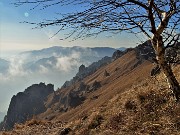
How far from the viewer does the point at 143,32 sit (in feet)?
25.3

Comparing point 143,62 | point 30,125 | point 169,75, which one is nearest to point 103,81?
point 143,62

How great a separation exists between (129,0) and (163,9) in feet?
4.72

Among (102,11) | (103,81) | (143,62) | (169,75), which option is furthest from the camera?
(103,81)

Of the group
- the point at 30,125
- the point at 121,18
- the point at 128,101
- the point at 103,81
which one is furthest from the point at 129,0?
the point at 103,81

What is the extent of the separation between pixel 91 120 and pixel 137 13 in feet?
20.8

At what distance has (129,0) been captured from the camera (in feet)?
20.8

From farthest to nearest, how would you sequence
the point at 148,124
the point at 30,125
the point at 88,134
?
the point at 30,125, the point at 88,134, the point at 148,124

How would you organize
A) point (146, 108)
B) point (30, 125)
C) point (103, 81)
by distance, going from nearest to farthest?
point (146, 108) → point (30, 125) → point (103, 81)

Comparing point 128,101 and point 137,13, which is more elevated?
point 137,13

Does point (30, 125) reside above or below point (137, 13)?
below

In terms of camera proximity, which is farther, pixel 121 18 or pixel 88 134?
pixel 88 134

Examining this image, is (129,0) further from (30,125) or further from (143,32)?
(30,125)

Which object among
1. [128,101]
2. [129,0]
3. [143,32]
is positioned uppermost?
[129,0]

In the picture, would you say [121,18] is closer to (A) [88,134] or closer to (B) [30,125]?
(A) [88,134]
